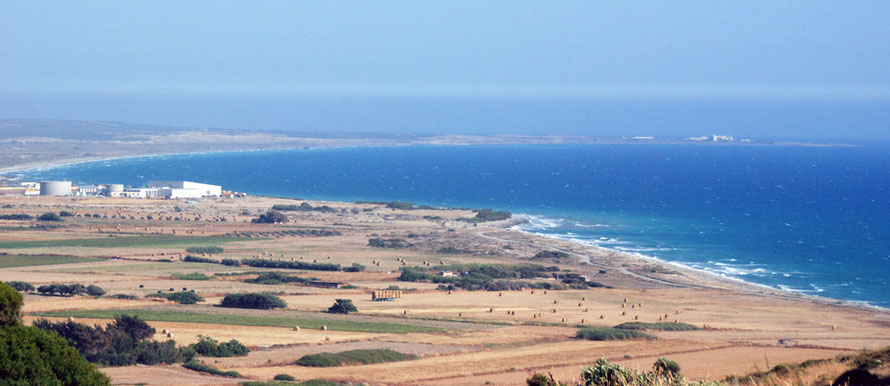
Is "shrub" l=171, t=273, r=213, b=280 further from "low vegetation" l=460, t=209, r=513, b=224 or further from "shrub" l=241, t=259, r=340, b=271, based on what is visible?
"low vegetation" l=460, t=209, r=513, b=224

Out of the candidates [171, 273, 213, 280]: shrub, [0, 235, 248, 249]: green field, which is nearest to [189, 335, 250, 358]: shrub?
[171, 273, 213, 280]: shrub

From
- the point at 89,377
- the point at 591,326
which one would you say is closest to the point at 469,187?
the point at 591,326

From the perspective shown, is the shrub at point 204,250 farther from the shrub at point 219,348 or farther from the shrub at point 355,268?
the shrub at point 219,348

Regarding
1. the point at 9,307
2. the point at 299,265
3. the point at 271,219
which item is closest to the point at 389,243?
the point at 299,265

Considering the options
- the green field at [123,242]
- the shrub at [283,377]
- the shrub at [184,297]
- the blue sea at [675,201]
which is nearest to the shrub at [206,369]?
the shrub at [283,377]

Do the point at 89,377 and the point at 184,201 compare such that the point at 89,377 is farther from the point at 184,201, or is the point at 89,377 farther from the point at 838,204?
the point at 838,204
